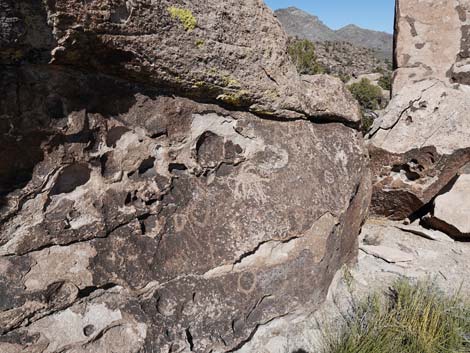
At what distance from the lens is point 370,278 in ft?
8.27

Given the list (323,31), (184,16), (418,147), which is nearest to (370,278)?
(418,147)

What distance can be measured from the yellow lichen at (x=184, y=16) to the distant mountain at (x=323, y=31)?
47026 mm

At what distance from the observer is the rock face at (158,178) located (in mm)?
1590

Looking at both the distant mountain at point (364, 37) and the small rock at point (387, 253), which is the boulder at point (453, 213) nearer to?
the small rock at point (387, 253)

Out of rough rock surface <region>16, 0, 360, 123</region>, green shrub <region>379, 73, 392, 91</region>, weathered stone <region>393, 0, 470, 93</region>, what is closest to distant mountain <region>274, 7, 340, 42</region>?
green shrub <region>379, 73, 392, 91</region>

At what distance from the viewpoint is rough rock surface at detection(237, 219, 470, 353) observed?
6.57ft

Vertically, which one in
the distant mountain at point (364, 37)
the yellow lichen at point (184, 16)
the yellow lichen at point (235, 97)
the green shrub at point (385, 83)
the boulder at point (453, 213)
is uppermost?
the distant mountain at point (364, 37)

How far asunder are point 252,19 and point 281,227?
103 cm

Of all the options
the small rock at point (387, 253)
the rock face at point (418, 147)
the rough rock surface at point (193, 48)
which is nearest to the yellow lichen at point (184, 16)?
the rough rock surface at point (193, 48)

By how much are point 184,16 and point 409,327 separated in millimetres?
1721

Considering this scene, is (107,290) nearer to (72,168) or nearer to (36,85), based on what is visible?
(72,168)

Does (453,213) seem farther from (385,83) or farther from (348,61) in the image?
(348,61)

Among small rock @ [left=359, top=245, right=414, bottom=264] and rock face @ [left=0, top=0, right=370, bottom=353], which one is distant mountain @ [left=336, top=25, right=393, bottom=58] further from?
rock face @ [left=0, top=0, right=370, bottom=353]

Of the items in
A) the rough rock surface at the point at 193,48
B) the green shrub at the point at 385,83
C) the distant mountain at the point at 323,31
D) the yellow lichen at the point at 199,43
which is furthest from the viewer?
the distant mountain at the point at 323,31
